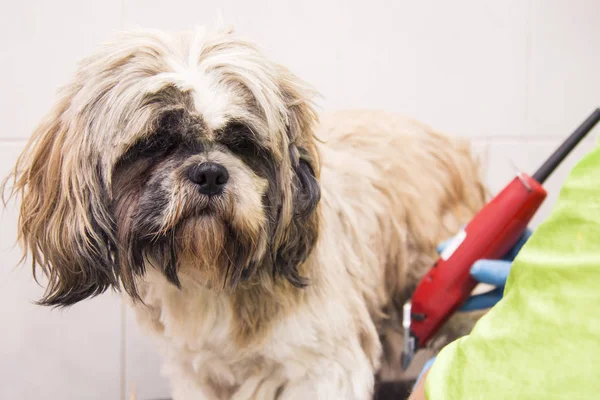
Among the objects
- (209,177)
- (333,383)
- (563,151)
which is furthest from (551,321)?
(563,151)

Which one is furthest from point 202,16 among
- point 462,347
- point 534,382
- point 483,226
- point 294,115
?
point 534,382

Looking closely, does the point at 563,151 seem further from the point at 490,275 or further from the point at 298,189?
the point at 298,189

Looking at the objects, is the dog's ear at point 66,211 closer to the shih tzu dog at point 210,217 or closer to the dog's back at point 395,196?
the shih tzu dog at point 210,217

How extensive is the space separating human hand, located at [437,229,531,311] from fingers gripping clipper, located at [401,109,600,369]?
0.03 m

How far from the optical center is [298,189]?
3.71 ft

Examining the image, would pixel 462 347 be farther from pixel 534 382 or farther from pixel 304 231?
pixel 304 231

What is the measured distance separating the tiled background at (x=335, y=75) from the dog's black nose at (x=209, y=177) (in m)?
0.72

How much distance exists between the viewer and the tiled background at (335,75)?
5.01ft

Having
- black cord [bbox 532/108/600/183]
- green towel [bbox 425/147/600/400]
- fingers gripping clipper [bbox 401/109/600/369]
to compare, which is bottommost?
fingers gripping clipper [bbox 401/109/600/369]

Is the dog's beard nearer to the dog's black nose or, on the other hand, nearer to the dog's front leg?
the dog's black nose

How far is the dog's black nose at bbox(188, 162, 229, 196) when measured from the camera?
945mm

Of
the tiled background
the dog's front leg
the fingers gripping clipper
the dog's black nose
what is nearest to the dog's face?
the dog's black nose

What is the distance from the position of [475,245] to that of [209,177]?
0.62m

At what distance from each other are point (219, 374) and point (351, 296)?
294mm
